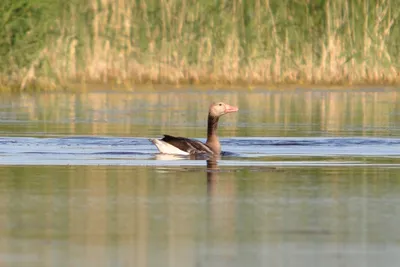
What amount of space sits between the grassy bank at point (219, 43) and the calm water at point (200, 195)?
287 inches

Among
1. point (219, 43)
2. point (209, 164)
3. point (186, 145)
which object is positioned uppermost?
point (219, 43)

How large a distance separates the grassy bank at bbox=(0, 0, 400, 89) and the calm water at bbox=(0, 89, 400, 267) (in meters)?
7.29

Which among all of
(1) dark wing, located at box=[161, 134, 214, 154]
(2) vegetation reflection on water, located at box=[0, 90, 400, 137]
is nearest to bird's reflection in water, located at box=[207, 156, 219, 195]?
(1) dark wing, located at box=[161, 134, 214, 154]

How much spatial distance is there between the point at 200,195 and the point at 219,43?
61.6ft

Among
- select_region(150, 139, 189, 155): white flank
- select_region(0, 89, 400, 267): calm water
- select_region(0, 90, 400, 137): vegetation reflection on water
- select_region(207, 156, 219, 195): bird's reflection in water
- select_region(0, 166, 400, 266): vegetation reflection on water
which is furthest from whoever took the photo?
select_region(0, 90, 400, 137): vegetation reflection on water

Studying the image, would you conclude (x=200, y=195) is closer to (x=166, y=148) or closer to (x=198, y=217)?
(x=198, y=217)

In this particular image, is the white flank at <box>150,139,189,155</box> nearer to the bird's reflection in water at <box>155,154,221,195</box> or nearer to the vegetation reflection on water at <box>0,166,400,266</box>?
the bird's reflection in water at <box>155,154,221,195</box>

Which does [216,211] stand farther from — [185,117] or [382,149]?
[185,117]

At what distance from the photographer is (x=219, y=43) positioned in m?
29.7

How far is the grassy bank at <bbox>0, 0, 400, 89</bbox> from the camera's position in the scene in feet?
96.8

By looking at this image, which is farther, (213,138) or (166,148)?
(213,138)

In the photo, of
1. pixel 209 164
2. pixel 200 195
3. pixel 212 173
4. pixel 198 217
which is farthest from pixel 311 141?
pixel 198 217

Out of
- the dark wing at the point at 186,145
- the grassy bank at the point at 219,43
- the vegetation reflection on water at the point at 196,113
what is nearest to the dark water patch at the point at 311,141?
the vegetation reflection on water at the point at 196,113

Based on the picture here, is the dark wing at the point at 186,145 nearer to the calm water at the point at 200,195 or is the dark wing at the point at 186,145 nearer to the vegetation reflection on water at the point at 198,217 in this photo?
the calm water at the point at 200,195
